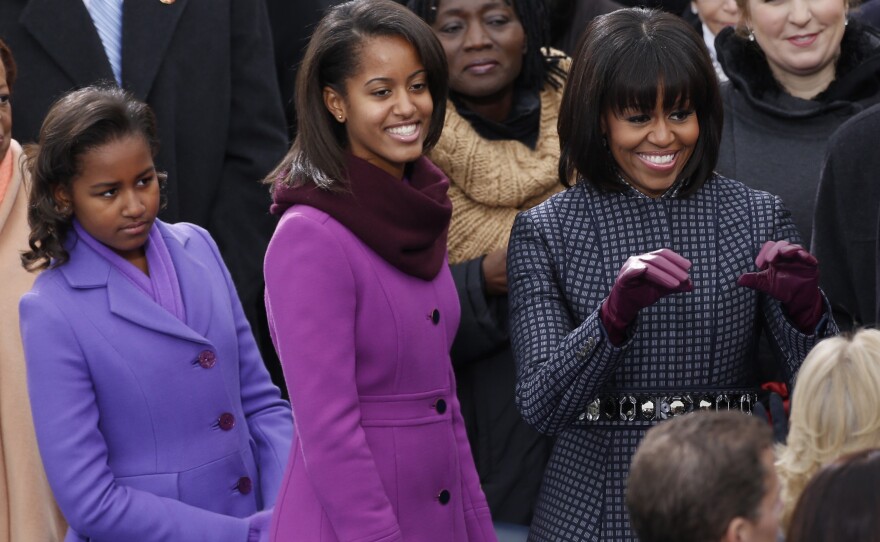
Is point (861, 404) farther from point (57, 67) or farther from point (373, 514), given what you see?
point (57, 67)

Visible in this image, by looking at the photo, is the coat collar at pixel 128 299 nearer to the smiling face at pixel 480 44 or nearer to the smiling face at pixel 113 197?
the smiling face at pixel 113 197

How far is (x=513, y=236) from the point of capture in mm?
3766

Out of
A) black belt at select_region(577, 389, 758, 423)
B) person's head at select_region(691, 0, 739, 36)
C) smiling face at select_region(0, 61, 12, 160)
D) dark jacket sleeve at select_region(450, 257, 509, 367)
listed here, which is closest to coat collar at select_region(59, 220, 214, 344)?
smiling face at select_region(0, 61, 12, 160)

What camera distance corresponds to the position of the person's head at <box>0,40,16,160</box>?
13.2 ft

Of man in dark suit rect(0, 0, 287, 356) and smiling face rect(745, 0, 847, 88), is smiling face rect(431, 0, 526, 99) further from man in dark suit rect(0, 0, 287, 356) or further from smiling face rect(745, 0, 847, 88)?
smiling face rect(745, 0, 847, 88)

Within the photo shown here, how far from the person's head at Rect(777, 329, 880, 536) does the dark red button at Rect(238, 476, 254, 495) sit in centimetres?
124

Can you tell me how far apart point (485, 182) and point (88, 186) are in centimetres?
136

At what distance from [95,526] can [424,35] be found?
1293 millimetres

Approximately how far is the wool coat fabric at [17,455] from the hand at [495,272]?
1325 millimetres

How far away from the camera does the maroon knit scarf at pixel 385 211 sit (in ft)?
11.1

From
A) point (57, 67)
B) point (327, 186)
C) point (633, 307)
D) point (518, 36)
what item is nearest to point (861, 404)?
point (633, 307)

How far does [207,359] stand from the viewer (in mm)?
3748

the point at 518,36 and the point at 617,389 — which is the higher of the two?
Result: the point at 518,36

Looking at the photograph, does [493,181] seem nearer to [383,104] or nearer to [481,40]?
[481,40]
